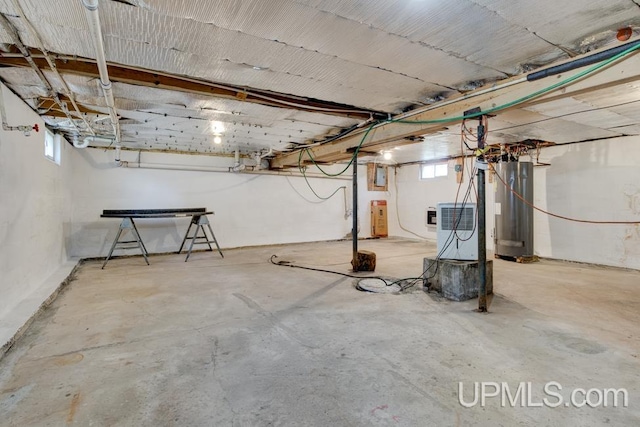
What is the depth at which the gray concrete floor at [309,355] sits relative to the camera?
149 cm

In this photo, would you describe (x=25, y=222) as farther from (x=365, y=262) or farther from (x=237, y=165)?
(x=365, y=262)

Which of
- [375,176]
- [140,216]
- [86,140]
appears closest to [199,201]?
[140,216]

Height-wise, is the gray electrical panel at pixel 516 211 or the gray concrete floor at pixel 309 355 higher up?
the gray electrical panel at pixel 516 211

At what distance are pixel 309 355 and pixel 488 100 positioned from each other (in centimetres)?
246

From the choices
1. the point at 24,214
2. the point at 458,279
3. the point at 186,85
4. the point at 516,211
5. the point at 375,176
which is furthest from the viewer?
the point at 375,176

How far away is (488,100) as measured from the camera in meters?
2.61

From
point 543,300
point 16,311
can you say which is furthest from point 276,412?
point 543,300

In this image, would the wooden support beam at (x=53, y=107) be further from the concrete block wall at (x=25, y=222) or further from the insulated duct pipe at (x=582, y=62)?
the insulated duct pipe at (x=582, y=62)

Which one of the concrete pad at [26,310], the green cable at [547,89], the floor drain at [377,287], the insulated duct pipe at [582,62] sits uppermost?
the insulated duct pipe at [582,62]

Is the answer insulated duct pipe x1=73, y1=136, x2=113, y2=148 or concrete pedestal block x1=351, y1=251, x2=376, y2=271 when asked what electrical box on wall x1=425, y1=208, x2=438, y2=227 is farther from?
insulated duct pipe x1=73, y1=136, x2=113, y2=148

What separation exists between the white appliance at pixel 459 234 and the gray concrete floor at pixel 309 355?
0.56 meters

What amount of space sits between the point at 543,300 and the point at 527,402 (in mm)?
2029

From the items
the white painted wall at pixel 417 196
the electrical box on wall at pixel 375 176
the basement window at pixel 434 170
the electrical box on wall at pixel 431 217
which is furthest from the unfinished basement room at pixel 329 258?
the electrical box on wall at pixel 375 176

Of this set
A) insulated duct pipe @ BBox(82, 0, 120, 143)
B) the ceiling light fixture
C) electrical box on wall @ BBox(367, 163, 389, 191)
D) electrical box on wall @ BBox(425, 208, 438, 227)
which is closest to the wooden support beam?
insulated duct pipe @ BBox(82, 0, 120, 143)
